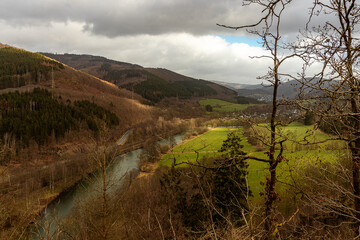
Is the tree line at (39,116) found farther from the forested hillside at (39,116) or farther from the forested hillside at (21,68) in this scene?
the forested hillside at (21,68)

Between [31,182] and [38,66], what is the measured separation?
99572mm

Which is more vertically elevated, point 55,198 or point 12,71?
point 12,71

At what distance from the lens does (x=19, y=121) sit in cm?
4884

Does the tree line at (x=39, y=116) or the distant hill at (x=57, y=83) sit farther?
the distant hill at (x=57, y=83)

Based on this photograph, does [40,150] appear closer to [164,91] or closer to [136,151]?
[136,151]

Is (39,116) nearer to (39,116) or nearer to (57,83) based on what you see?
(39,116)

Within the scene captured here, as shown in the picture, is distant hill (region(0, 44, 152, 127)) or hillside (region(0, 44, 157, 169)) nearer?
hillside (region(0, 44, 157, 169))

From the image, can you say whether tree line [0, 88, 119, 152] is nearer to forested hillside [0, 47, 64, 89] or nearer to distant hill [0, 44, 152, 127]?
distant hill [0, 44, 152, 127]

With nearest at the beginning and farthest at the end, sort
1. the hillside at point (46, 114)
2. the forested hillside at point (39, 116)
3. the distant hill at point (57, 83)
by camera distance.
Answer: the hillside at point (46, 114), the forested hillside at point (39, 116), the distant hill at point (57, 83)

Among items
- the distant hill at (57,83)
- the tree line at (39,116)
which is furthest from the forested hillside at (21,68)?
the tree line at (39,116)

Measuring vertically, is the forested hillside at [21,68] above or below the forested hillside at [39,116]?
above

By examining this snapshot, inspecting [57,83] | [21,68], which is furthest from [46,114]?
[21,68]

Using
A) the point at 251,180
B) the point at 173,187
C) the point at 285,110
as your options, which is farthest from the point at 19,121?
the point at 285,110

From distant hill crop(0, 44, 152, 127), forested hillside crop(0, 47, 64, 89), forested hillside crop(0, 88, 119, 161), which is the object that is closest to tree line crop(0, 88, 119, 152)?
forested hillside crop(0, 88, 119, 161)
